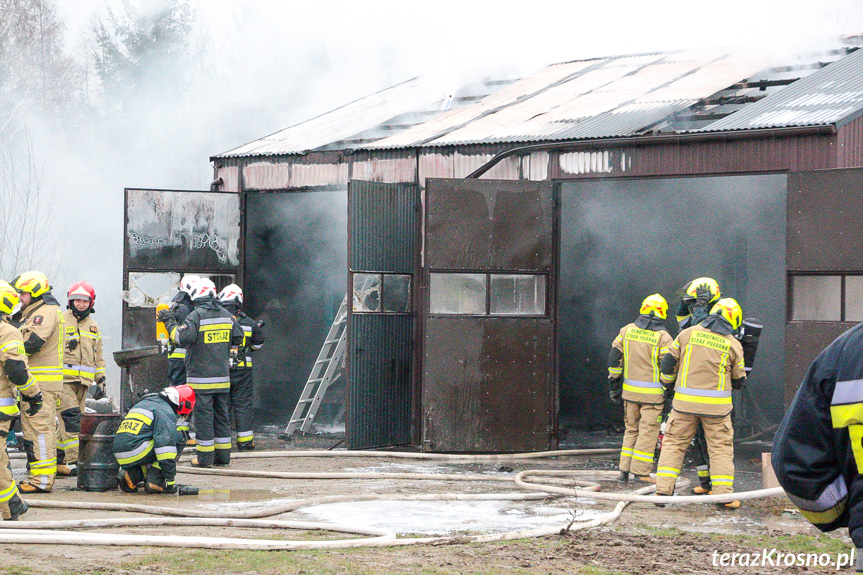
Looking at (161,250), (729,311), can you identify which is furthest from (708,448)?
(161,250)

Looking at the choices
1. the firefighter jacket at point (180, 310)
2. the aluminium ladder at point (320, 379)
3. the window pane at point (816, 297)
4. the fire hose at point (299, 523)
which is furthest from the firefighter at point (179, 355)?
the window pane at point (816, 297)

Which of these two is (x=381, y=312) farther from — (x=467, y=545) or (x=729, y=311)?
(x=467, y=545)

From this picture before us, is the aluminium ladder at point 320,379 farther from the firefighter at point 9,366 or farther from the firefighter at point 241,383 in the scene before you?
the firefighter at point 9,366

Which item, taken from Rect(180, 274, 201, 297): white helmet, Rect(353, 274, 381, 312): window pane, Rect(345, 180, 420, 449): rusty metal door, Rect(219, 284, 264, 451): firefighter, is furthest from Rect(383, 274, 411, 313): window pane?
Rect(180, 274, 201, 297): white helmet

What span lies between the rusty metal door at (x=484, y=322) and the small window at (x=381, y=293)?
0.70m

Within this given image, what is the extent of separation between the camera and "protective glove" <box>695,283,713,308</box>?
27.5ft

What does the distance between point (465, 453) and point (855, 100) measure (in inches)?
214

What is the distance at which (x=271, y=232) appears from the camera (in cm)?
1452

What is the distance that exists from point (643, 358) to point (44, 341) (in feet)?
17.3

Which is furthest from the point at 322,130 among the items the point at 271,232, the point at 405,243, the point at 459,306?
the point at 459,306

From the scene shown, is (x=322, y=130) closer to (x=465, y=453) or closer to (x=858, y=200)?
(x=465, y=453)

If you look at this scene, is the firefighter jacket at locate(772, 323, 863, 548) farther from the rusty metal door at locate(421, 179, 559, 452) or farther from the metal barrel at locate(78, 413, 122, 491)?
the rusty metal door at locate(421, 179, 559, 452)

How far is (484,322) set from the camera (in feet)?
36.9

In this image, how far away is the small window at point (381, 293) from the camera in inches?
457
